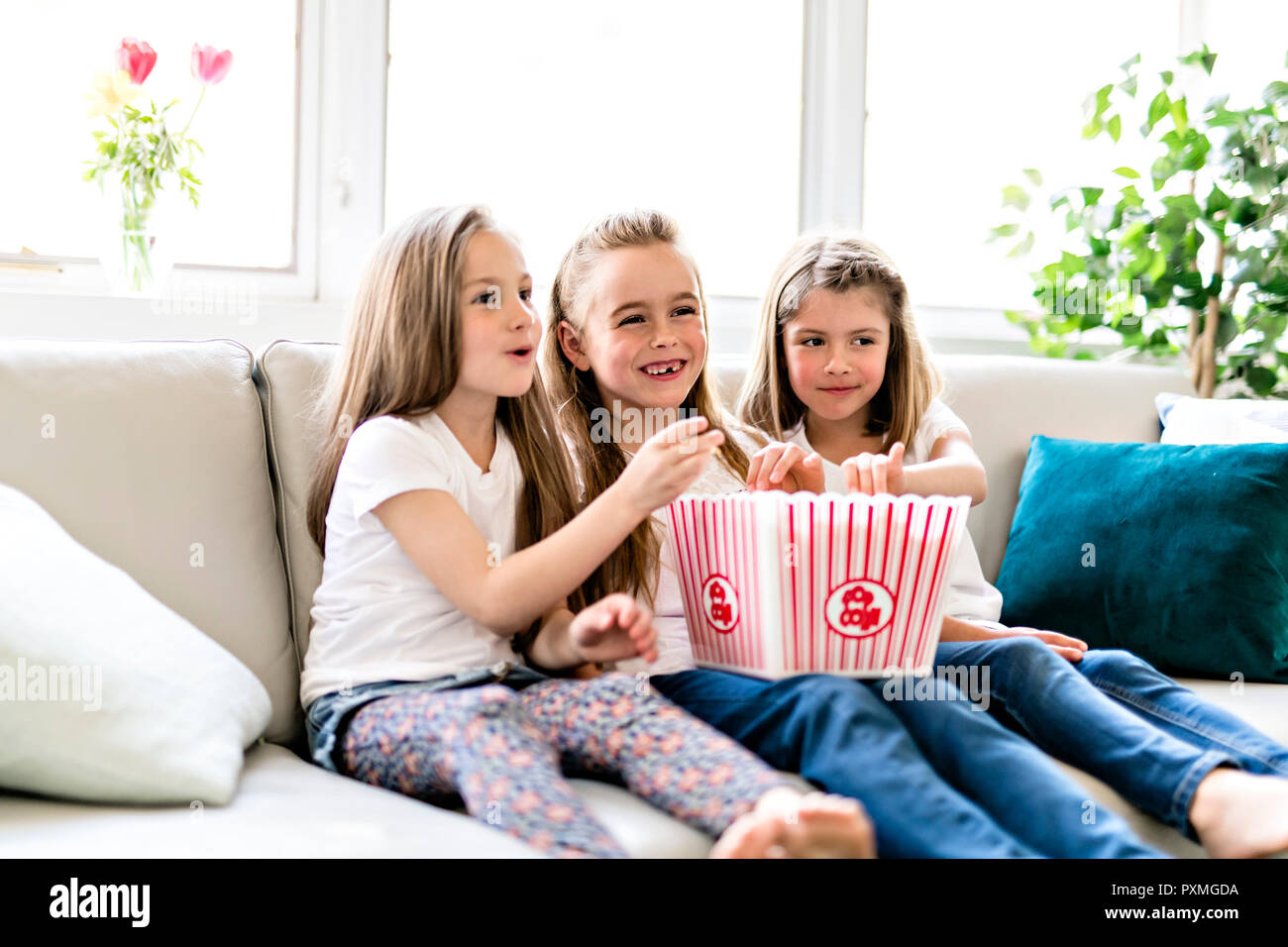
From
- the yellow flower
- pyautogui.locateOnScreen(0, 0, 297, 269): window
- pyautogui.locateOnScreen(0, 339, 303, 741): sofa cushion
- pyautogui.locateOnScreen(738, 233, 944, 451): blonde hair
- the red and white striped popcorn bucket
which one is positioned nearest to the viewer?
the red and white striped popcorn bucket

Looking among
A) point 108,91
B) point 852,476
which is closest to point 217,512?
point 852,476

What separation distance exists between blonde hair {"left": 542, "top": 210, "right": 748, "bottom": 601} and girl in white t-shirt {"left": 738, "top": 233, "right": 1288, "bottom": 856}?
0.12 metres

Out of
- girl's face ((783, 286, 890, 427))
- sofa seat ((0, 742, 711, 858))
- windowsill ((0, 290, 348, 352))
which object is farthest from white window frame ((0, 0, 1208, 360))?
sofa seat ((0, 742, 711, 858))

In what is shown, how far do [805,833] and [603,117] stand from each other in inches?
76.0

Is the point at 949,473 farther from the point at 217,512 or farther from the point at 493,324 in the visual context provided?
the point at 217,512

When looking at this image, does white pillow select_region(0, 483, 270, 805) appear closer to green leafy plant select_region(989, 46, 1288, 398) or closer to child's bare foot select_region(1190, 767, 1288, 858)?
child's bare foot select_region(1190, 767, 1288, 858)

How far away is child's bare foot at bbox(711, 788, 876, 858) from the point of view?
3.00 feet

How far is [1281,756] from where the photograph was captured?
1.23 metres

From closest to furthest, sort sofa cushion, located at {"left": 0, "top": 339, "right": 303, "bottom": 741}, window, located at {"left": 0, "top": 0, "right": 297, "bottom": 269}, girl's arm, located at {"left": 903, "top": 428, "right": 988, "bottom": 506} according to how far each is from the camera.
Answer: sofa cushion, located at {"left": 0, "top": 339, "right": 303, "bottom": 741} < girl's arm, located at {"left": 903, "top": 428, "right": 988, "bottom": 506} < window, located at {"left": 0, "top": 0, "right": 297, "bottom": 269}

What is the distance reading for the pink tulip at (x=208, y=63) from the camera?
209cm

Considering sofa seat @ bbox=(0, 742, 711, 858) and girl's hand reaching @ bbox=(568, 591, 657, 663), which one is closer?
sofa seat @ bbox=(0, 742, 711, 858)

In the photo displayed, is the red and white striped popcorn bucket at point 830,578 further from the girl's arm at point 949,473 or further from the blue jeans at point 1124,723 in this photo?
the girl's arm at point 949,473

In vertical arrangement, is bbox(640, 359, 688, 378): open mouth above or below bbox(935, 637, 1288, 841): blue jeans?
above
